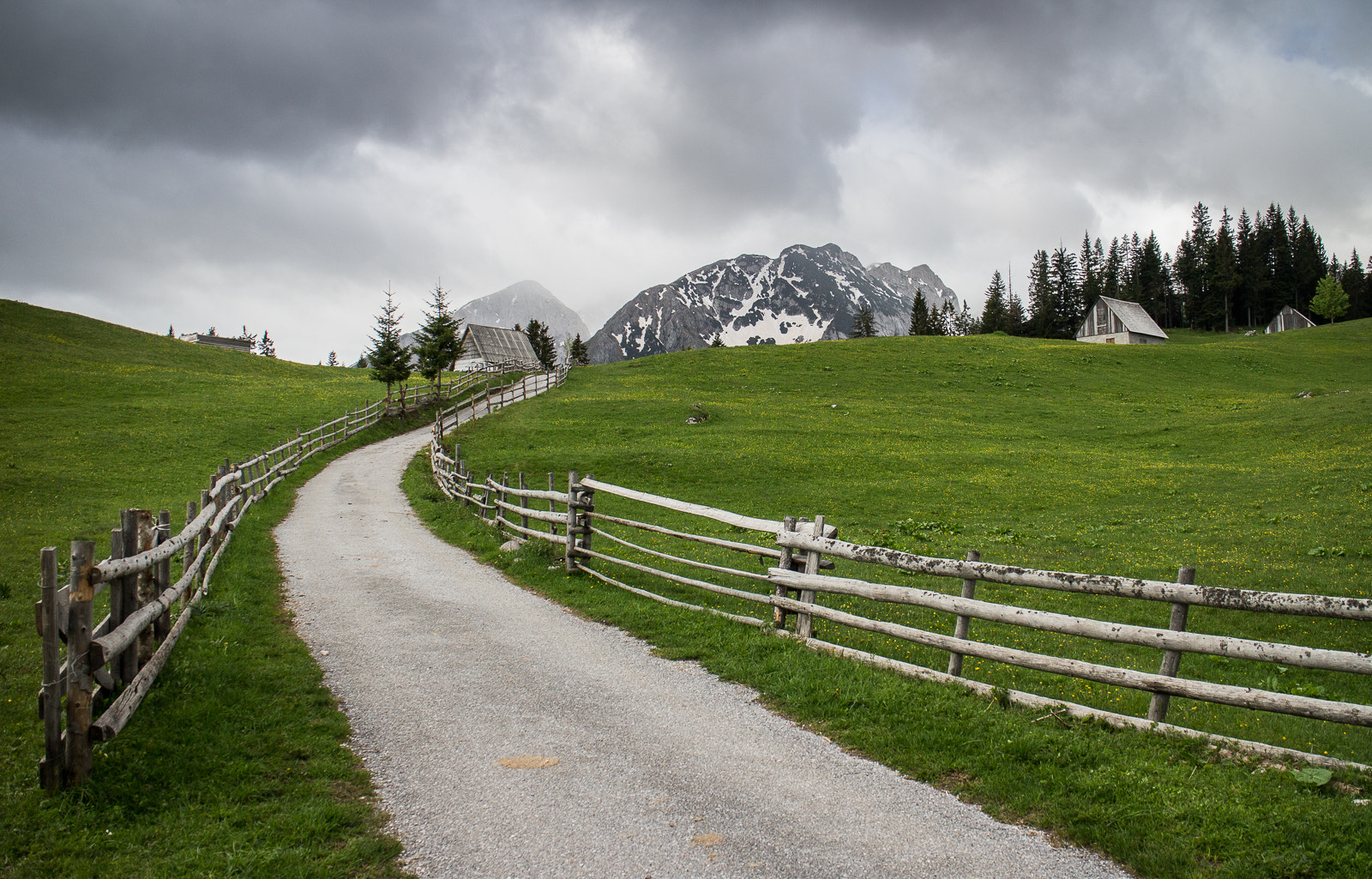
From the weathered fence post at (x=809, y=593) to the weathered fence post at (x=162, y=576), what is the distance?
6.82 meters

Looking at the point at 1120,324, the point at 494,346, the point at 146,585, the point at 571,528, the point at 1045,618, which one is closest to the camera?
the point at 1045,618

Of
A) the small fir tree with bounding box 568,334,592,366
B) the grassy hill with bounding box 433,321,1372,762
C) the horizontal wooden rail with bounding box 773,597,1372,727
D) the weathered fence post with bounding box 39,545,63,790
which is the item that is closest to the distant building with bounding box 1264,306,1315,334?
the grassy hill with bounding box 433,321,1372,762

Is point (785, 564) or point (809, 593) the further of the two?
point (785, 564)

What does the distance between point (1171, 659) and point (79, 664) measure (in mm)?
8423

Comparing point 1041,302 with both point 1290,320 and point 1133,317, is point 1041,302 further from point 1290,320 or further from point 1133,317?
point 1290,320

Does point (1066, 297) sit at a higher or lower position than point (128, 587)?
higher

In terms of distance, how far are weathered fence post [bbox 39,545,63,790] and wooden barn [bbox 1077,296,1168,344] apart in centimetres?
9878

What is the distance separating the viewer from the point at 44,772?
4.75 meters

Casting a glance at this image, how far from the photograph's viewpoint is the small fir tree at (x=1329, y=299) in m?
93.0

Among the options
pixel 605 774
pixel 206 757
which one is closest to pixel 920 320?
pixel 605 774

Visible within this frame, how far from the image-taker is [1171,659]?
5.95m

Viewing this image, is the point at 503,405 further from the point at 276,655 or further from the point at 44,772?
the point at 44,772

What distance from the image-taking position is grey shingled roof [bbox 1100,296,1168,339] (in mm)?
86600

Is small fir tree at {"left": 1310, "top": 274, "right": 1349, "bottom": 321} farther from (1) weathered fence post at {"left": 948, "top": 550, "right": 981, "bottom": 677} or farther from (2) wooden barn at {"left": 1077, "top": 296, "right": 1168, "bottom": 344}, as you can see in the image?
(1) weathered fence post at {"left": 948, "top": 550, "right": 981, "bottom": 677}
